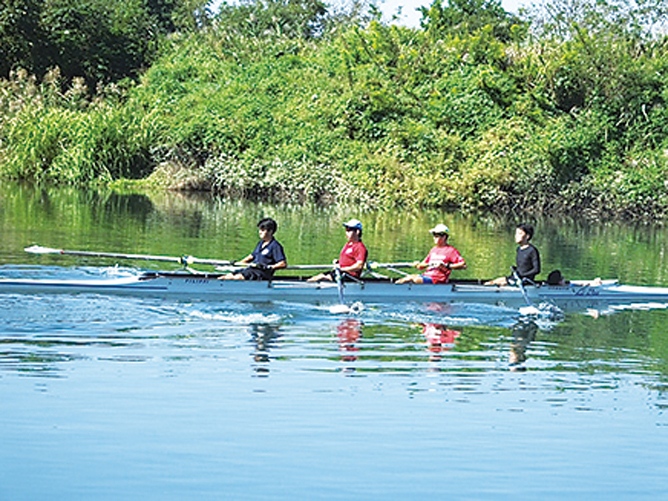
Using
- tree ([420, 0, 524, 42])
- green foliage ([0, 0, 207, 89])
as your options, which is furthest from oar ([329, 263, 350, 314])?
green foliage ([0, 0, 207, 89])

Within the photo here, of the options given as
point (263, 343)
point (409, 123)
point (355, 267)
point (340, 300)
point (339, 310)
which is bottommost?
point (263, 343)

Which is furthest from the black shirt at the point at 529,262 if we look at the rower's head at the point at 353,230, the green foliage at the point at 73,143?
the green foliage at the point at 73,143

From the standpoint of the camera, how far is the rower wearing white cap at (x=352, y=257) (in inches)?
682

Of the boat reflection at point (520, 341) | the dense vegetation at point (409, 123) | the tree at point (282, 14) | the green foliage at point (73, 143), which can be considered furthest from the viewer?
the tree at point (282, 14)

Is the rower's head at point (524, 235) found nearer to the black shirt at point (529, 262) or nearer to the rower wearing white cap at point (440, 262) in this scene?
the black shirt at point (529, 262)

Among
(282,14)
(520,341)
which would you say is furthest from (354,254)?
(282,14)

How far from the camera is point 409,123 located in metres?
43.7

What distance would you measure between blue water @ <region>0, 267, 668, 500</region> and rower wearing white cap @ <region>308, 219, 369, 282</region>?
1274 mm

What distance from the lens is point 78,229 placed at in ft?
89.8

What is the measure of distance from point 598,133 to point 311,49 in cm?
1566

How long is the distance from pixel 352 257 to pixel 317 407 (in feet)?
23.8

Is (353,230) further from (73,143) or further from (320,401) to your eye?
(73,143)

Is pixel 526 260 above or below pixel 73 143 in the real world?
below

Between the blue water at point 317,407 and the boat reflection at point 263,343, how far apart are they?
1.4 inches
